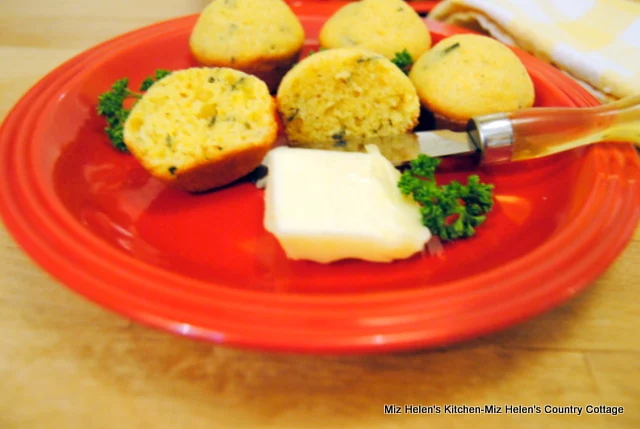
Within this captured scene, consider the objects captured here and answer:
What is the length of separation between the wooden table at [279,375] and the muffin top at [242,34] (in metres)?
0.89

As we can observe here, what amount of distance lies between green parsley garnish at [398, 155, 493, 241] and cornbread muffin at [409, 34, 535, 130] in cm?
29

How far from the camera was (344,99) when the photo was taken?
4.79ft

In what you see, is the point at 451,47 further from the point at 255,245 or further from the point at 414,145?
the point at 255,245

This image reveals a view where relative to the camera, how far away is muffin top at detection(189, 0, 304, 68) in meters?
1.64

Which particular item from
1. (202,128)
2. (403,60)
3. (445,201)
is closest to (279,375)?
(445,201)

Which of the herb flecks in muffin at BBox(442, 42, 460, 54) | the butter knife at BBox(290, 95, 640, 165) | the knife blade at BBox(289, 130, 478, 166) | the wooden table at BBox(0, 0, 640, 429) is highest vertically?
the herb flecks in muffin at BBox(442, 42, 460, 54)

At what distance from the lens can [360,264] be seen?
1177 mm

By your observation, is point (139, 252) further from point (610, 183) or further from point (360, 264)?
point (610, 183)

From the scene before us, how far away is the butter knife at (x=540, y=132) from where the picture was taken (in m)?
1.33

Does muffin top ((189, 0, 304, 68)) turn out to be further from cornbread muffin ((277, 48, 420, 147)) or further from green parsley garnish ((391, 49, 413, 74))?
green parsley garnish ((391, 49, 413, 74))

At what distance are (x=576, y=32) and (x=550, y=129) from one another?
31.4 inches

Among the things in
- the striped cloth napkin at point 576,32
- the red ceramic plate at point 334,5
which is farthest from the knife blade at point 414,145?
the red ceramic plate at point 334,5

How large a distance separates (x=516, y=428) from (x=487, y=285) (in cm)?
28

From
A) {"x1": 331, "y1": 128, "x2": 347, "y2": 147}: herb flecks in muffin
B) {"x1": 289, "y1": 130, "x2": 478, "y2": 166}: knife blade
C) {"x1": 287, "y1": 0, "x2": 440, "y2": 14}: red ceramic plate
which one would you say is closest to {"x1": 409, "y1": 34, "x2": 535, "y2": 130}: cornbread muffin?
{"x1": 289, "y1": 130, "x2": 478, "y2": 166}: knife blade
